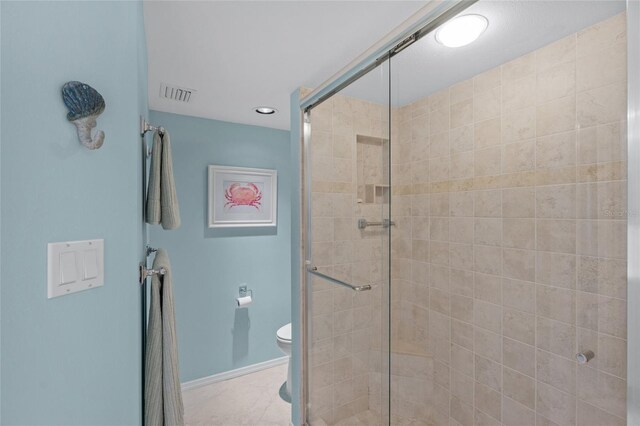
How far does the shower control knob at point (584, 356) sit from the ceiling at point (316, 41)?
4.10ft

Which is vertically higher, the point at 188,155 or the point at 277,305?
the point at 188,155

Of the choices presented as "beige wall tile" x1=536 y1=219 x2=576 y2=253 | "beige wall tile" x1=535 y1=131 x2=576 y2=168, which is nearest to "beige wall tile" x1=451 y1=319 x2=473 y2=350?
"beige wall tile" x1=536 y1=219 x2=576 y2=253

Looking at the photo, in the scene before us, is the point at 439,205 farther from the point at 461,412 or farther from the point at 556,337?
the point at 461,412

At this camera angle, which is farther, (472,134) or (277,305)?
(277,305)

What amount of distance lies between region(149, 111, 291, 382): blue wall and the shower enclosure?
3.21 ft

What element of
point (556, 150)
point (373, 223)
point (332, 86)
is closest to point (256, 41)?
point (332, 86)


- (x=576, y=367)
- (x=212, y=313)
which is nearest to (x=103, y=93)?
(x=576, y=367)

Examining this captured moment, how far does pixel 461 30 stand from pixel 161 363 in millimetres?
1738

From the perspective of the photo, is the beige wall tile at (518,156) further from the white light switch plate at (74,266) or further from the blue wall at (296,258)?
the white light switch plate at (74,266)

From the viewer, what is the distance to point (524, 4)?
3.92ft

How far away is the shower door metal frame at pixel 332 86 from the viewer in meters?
1.05

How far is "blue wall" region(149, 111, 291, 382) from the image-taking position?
→ 245 cm

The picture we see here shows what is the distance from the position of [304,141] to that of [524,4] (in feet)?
4.07

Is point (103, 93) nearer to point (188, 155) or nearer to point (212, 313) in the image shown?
point (188, 155)
